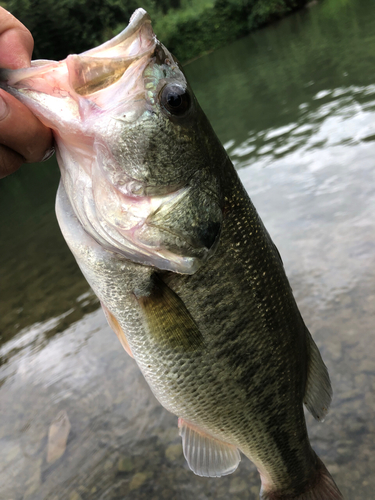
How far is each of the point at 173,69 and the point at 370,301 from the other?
3.14m

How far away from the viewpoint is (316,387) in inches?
83.5

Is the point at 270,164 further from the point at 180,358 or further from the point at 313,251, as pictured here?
the point at 180,358

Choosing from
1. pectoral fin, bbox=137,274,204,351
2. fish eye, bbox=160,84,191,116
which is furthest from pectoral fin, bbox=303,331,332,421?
fish eye, bbox=160,84,191,116

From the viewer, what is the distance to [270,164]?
7.45m

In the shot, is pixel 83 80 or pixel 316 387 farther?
pixel 316 387

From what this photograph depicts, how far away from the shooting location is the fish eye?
1439 millimetres

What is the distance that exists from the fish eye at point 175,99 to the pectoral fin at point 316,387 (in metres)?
1.30

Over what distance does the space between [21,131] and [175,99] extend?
1.75 ft

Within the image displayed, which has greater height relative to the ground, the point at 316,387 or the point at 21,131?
the point at 21,131

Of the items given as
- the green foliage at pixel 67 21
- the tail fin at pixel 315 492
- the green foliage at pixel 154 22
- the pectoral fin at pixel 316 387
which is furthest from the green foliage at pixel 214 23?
the tail fin at pixel 315 492

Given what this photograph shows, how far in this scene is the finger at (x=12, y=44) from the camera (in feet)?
4.57

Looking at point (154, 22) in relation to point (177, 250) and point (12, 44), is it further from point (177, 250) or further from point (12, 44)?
point (177, 250)

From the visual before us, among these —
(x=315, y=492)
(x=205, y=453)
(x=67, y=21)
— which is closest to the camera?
(x=205, y=453)

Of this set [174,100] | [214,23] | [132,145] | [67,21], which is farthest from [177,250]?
[214,23]
